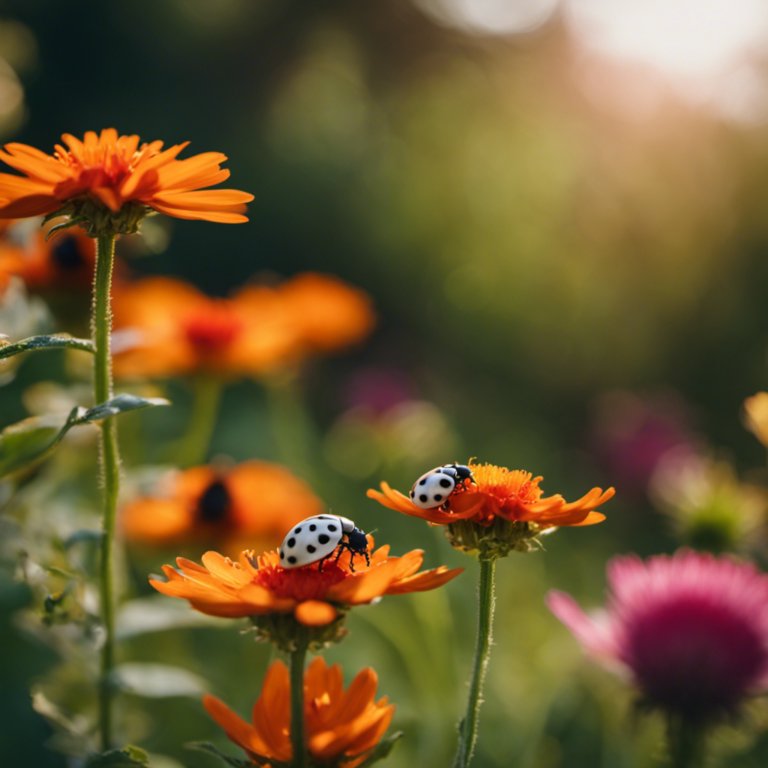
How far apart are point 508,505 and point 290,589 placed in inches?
5.1

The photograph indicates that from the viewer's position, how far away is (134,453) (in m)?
0.97

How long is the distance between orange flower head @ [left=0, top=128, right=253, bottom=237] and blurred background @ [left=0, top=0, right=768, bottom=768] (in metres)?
0.15

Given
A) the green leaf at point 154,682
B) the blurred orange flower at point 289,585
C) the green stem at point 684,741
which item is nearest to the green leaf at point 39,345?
the blurred orange flower at point 289,585

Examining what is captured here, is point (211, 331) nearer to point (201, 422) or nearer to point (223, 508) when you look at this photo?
point (201, 422)

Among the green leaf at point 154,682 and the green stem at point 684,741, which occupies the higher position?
the green leaf at point 154,682

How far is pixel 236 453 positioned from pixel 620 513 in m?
0.89

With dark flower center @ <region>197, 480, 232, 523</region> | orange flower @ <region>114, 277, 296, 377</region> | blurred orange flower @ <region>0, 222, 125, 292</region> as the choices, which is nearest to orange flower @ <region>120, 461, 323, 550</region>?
dark flower center @ <region>197, 480, 232, 523</region>

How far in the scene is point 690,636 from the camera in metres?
0.66

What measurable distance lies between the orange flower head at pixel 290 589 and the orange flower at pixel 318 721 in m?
0.05

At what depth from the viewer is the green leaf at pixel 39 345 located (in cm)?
39

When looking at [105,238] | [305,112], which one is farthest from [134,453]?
[305,112]

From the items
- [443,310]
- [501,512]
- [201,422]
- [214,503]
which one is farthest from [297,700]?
[443,310]

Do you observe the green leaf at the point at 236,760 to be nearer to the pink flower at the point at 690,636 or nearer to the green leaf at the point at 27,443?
the green leaf at the point at 27,443

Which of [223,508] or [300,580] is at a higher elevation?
[223,508]
